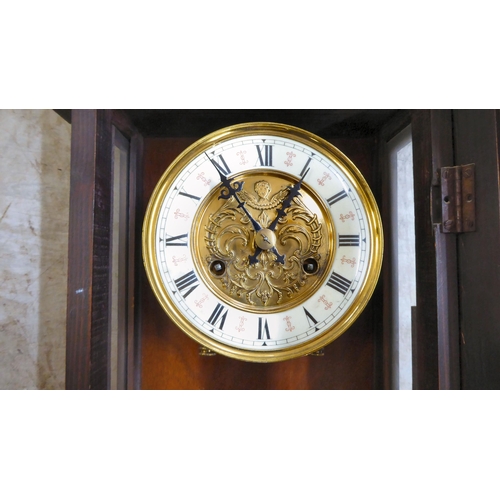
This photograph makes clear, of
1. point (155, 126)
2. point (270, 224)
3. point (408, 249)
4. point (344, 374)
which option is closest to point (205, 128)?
point (155, 126)

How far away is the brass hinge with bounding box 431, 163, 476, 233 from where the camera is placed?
0.67 metres

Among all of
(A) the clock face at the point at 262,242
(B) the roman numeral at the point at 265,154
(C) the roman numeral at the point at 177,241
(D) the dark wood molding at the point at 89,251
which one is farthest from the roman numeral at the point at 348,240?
(D) the dark wood molding at the point at 89,251

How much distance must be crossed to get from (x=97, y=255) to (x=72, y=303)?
9 centimetres

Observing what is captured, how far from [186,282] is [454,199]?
1.71ft

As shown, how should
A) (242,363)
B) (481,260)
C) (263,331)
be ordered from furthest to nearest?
(242,363)
(263,331)
(481,260)

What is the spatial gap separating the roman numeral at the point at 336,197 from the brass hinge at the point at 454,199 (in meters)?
0.17

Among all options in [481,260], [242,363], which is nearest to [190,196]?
[242,363]

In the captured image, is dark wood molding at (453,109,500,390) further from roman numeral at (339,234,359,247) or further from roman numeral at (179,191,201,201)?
roman numeral at (179,191,201,201)

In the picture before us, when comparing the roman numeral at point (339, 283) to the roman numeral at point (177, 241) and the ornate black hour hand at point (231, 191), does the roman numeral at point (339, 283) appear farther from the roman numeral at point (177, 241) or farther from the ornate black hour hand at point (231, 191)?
the roman numeral at point (177, 241)

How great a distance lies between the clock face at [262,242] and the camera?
29.9 inches

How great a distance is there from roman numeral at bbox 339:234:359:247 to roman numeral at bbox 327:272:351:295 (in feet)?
0.21

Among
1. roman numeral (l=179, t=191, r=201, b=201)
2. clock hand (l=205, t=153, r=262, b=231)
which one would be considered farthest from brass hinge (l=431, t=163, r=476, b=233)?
roman numeral (l=179, t=191, r=201, b=201)

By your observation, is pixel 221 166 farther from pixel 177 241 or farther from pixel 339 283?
pixel 339 283

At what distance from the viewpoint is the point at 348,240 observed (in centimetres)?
78
